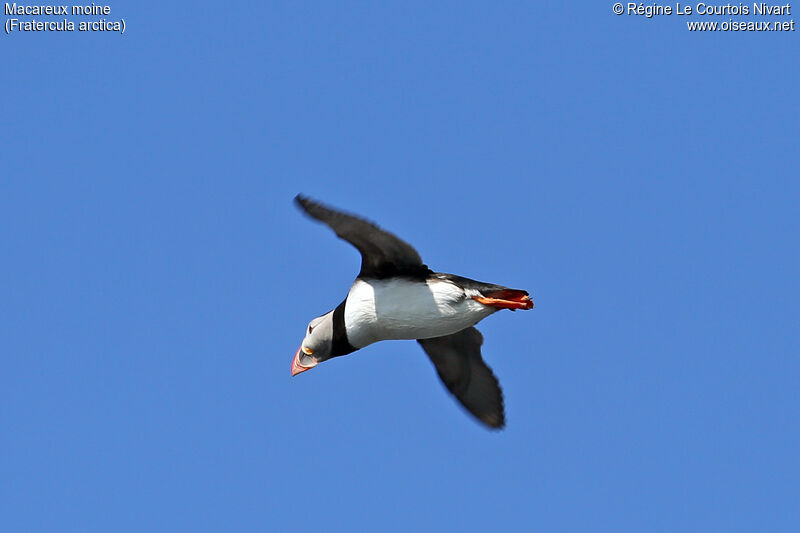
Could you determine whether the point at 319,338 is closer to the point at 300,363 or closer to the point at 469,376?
the point at 300,363

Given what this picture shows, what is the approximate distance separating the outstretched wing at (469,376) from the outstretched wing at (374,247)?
6.79 feet

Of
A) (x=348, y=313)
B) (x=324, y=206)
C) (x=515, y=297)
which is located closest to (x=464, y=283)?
(x=515, y=297)

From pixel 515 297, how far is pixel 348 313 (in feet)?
5.82

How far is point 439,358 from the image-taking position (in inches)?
547

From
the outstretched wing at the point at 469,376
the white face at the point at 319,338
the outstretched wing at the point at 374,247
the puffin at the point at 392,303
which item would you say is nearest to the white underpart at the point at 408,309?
the puffin at the point at 392,303

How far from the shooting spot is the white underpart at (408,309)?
38.1ft

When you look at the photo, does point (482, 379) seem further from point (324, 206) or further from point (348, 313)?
point (324, 206)

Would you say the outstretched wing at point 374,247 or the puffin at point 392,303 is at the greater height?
the outstretched wing at point 374,247

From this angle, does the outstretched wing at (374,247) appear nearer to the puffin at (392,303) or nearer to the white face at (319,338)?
the puffin at (392,303)

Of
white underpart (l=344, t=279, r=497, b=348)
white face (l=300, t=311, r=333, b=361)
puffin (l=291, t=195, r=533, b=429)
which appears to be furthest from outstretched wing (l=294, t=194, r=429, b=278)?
white face (l=300, t=311, r=333, b=361)

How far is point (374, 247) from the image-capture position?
11.6 meters

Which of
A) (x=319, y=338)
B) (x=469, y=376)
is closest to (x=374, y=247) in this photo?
(x=319, y=338)

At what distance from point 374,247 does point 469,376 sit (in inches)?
117

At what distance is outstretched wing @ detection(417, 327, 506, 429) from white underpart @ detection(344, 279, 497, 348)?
5.43 ft
